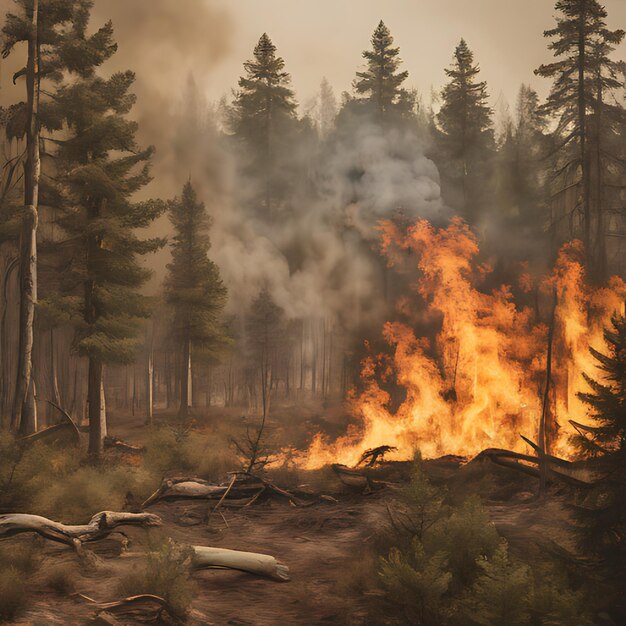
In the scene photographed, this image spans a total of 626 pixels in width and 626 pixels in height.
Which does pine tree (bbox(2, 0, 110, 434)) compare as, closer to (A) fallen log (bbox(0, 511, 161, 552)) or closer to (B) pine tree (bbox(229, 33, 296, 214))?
(A) fallen log (bbox(0, 511, 161, 552))

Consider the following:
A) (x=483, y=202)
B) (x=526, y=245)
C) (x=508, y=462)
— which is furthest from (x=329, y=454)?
(x=483, y=202)

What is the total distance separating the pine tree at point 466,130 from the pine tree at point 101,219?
23817 millimetres

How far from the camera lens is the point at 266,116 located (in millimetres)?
40562

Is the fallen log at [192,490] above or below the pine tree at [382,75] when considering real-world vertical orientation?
below

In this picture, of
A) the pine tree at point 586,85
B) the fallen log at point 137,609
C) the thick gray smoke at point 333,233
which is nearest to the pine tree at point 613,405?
the fallen log at point 137,609

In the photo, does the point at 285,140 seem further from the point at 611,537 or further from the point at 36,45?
the point at 611,537

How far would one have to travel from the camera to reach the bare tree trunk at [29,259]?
1853cm

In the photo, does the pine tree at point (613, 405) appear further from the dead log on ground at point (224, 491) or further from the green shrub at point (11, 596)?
the dead log on ground at point (224, 491)

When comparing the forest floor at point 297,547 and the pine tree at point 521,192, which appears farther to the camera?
the pine tree at point 521,192

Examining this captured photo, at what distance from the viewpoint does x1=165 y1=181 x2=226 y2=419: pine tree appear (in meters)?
33.2

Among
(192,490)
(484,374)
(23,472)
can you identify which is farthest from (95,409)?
(484,374)

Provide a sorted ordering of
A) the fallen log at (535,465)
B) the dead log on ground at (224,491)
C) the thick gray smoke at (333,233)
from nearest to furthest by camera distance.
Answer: the fallen log at (535,465)
the dead log on ground at (224,491)
the thick gray smoke at (333,233)

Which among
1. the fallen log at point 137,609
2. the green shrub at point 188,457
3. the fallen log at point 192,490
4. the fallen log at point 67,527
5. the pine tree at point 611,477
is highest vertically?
the pine tree at point 611,477

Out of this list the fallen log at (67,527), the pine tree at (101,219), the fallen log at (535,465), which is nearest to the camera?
the fallen log at (67,527)
